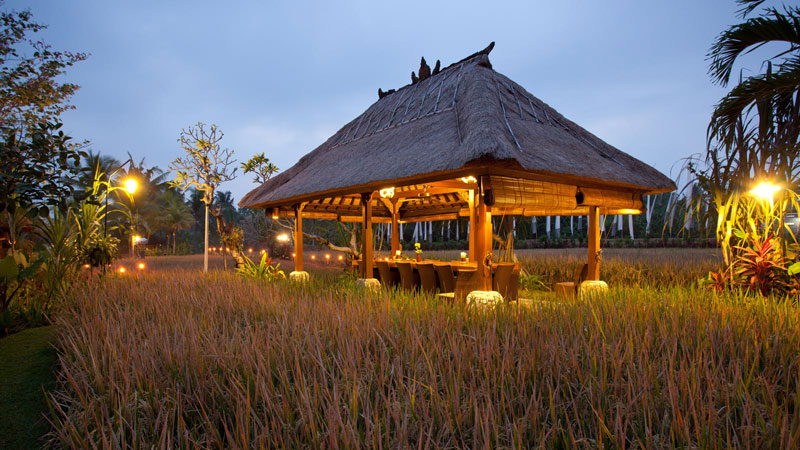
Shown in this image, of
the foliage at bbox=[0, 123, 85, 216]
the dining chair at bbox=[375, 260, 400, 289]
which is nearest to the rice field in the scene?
the foliage at bbox=[0, 123, 85, 216]

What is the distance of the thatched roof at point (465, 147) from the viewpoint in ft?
15.2

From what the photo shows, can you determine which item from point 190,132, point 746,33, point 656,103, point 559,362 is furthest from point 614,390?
point 656,103

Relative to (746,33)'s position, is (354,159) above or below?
below

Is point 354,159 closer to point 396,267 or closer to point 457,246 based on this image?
point 396,267

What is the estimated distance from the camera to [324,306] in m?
3.84

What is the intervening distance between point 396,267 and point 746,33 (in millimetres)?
5920

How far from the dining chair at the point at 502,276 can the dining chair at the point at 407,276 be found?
1.59m

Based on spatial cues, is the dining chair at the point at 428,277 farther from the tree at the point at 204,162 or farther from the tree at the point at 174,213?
the tree at the point at 174,213

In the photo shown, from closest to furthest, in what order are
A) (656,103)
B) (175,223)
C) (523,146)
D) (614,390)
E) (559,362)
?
(614,390), (559,362), (523,146), (175,223), (656,103)

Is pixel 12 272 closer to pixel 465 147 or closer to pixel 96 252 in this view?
pixel 96 252

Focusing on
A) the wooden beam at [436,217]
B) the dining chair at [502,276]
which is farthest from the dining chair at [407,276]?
the wooden beam at [436,217]

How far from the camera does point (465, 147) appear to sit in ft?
14.7

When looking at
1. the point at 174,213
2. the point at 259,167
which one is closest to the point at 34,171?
the point at 259,167

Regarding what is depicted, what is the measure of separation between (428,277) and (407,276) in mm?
626
